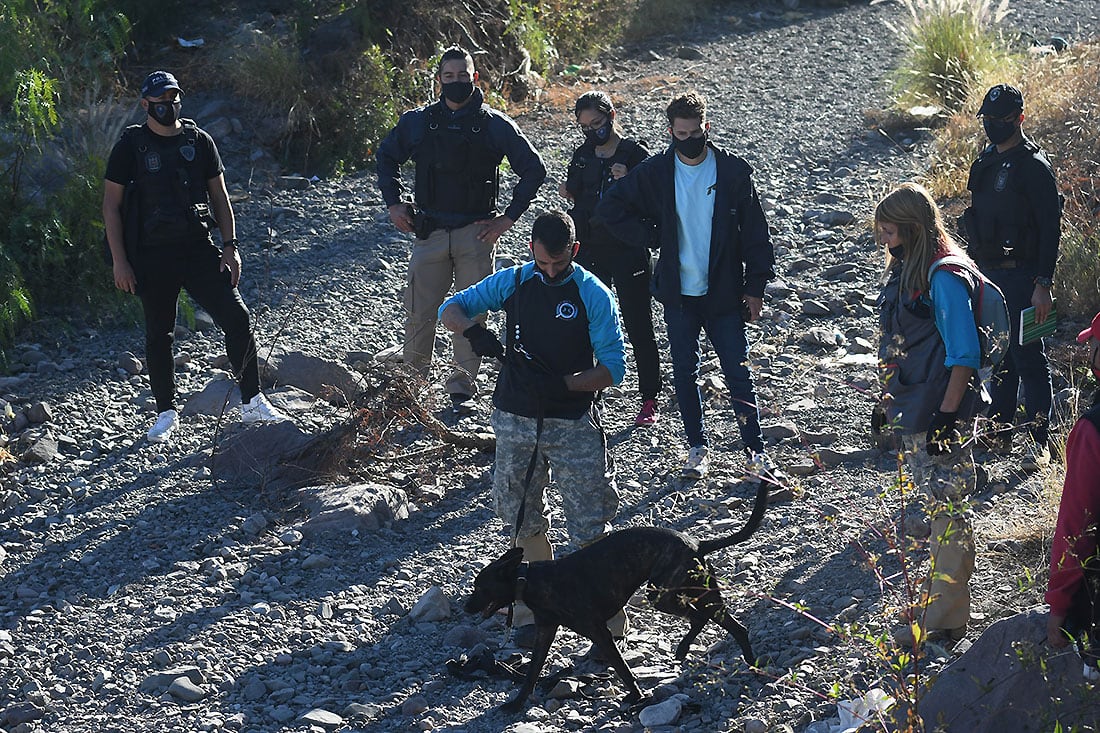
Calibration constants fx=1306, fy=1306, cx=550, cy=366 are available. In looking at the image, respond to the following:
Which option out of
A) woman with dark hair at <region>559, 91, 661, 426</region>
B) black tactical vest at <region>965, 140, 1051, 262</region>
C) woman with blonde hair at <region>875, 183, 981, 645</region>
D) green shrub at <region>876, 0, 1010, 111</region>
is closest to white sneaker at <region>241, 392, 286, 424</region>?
woman with dark hair at <region>559, 91, 661, 426</region>

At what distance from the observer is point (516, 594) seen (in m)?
4.64

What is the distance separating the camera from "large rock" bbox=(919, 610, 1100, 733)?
3775 mm

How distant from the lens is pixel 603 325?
4930 millimetres

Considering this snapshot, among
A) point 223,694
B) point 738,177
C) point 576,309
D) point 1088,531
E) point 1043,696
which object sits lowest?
point 223,694

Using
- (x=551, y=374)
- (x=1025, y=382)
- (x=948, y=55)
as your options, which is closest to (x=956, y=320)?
(x=551, y=374)

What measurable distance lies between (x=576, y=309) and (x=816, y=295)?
4.71m

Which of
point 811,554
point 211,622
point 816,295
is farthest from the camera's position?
point 816,295

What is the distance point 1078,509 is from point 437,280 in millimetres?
4618

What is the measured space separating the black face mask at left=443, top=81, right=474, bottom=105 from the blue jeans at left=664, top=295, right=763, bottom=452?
1.72 meters

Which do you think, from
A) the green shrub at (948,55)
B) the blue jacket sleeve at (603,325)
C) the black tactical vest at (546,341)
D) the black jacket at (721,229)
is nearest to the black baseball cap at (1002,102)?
the black jacket at (721,229)

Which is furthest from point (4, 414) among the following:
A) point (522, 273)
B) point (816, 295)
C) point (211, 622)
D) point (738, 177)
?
point (816, 295)

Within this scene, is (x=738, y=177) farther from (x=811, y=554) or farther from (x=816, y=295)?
(x=816, y=295)

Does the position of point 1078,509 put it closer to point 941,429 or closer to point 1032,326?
point 941,429

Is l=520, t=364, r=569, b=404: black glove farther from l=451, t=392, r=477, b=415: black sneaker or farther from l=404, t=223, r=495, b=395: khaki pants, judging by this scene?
l=451, t=392, r=477, b=415: black sneaker
